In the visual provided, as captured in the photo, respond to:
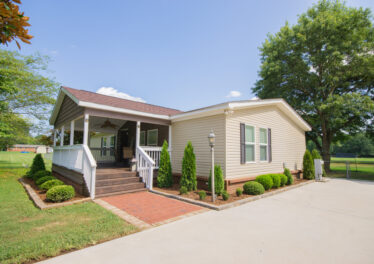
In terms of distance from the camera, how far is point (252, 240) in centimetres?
329

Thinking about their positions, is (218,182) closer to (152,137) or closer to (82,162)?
(82,162)

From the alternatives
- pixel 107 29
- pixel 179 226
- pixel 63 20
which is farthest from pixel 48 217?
pixel 107 29

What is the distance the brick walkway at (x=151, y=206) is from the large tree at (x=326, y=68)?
45.2ft

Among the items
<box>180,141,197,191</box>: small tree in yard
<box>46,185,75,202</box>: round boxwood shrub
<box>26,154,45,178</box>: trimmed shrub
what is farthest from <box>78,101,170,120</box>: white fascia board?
<box>26,154,45,178</box>: trimmed shrub

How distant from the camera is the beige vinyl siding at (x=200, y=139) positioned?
708 centimetres

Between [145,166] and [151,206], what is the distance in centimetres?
252

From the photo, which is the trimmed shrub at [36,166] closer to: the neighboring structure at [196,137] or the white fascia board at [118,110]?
the neighboring structure at [196,137]

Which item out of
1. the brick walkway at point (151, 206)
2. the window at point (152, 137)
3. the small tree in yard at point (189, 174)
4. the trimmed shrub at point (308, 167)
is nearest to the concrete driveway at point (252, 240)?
the brick walkway at point (151, 206)

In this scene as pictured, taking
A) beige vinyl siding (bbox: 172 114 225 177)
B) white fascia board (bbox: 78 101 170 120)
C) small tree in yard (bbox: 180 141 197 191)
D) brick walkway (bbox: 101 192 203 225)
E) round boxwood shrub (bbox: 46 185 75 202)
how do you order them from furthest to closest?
beige vinyl siding (bbox: 172 114 225 177) < small tree in yard (bbox: 180 141 197 191) < white fascia board (bbox: 78 101 170 120) < round boxwood shrub (bbox: 46 185 75 202) < brick walkway (bbox: 101 192 203 225)

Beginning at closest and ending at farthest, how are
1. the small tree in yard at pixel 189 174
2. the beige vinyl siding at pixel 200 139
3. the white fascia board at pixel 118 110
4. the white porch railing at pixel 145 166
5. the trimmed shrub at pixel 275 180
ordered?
the white fascia board at pixel 118 110 < the small tree in yard at pixel 189 174 < the beige vinyl siding at pixel 200 139 < the white porch railing at pixel 145 166 < the trimmed shrub at pixel 275 180

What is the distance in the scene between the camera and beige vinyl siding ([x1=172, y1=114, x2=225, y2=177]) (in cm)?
708

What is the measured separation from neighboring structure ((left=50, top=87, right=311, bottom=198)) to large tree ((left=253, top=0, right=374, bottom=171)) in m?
6.41

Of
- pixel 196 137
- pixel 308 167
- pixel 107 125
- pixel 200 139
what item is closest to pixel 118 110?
pixel 196 137

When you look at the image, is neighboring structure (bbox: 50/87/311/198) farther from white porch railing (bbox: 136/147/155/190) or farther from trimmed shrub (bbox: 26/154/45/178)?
trimmed shrub (bbox: 26/154/45/178)
